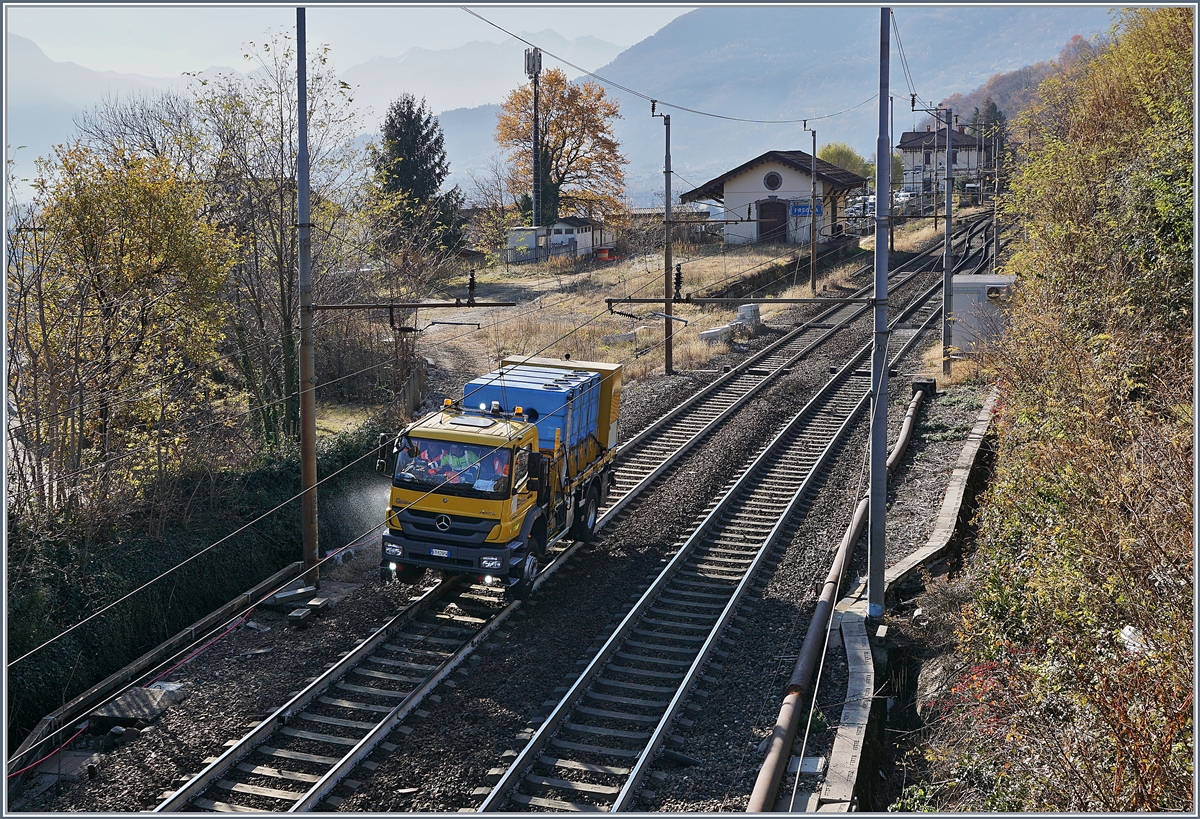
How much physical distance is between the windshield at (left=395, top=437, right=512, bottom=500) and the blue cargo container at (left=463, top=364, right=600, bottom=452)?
1.31 metres

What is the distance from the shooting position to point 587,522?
55.9 feet

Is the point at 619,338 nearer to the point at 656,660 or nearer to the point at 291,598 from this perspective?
the point at 291,598

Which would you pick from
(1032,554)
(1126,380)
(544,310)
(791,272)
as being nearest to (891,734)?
(1032,554)

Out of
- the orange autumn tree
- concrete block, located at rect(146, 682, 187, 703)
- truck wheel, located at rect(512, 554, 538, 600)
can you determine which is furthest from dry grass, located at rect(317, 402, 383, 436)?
the orange autumn tree

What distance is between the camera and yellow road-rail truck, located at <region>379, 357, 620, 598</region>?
46.1 feet

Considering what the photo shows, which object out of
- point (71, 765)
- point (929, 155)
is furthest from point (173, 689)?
point (929, 155)

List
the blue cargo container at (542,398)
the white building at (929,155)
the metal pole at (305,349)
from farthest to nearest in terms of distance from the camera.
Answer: the white building at (929,155)
the blue cargo container at (542,398)
the metal pole at (305,349)

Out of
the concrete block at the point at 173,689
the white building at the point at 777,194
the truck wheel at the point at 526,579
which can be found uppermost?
the white building at the point at 777,194

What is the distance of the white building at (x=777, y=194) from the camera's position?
6022 centimetres

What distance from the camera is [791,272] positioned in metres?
50.6

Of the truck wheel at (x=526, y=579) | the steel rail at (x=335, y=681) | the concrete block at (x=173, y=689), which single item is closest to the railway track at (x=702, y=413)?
the truck wheel at (x=526, y=579)

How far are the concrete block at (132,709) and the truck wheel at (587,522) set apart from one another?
7.12 m

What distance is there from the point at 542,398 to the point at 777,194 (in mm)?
49498

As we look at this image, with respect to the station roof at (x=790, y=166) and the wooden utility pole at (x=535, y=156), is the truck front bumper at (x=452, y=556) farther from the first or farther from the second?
the station roof at (x=790, y=166)
